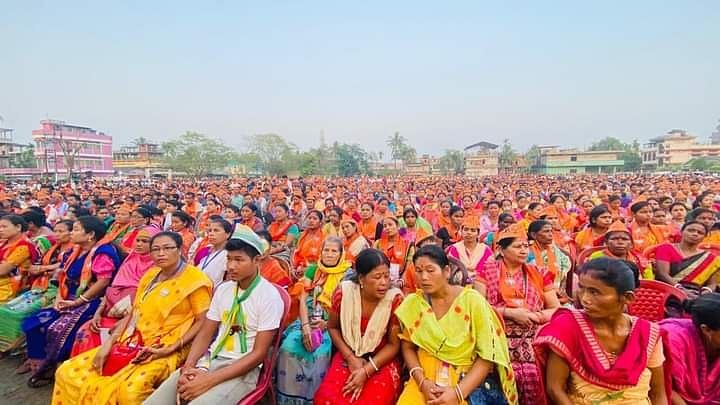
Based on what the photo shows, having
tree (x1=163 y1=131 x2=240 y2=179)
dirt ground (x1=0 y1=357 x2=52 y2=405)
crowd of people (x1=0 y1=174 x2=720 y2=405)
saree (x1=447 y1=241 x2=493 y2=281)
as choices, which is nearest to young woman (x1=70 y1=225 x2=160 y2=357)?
crowd of people (x1=0 y1=174 x2=720 y2=405)

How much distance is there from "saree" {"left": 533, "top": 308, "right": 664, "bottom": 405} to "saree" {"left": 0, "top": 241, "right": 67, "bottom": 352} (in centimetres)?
486

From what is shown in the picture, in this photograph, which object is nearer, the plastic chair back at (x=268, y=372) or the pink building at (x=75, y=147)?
the plastic chair back at (x=268, y=372)

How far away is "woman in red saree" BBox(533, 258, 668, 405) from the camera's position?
6.59ft

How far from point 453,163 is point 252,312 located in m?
71.9

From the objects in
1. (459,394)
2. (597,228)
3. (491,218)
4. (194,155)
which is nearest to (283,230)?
(491,218)

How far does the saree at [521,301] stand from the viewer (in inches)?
108

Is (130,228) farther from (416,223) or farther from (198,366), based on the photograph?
(416,223)

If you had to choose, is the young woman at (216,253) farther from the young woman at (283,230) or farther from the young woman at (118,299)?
the young woman at (283,230)

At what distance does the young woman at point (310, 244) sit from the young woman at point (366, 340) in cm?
285

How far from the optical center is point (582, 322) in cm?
211

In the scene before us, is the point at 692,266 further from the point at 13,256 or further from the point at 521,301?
the point at 13,256

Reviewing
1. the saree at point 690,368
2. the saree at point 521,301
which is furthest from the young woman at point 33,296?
the saree at point 690,368

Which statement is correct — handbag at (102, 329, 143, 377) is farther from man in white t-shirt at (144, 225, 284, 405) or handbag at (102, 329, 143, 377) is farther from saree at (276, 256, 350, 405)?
saree at (276, 256, 350, 405)

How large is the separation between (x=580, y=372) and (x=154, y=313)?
113 inches
